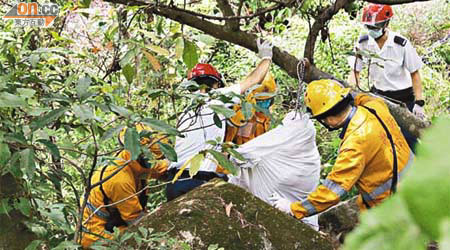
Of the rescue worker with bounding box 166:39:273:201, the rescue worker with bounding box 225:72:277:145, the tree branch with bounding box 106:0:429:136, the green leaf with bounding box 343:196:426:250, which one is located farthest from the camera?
the rescue worker with bounding box 225:72:277:145

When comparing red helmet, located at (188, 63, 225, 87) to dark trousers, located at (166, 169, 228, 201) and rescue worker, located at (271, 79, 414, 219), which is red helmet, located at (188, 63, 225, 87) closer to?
dark trousers, located at (166, 169, 228, 201)

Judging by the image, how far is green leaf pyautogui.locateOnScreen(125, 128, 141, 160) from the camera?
5.63 ft

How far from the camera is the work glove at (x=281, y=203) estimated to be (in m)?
3.23

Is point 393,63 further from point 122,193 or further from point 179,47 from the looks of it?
point 179,47

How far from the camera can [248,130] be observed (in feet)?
13.3

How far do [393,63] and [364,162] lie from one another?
1.80 metres

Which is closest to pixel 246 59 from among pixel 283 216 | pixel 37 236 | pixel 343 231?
pixel 343 231

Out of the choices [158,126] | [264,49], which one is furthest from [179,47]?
[264,49]

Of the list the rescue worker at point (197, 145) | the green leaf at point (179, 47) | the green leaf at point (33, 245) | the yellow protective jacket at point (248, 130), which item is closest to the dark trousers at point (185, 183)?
the rescue worker at point (197, 145)

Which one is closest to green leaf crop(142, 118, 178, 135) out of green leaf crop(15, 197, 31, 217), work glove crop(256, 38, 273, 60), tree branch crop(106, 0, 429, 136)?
green leaf crop(15, 197, 31, 217)

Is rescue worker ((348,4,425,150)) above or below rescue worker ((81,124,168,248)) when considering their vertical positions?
above

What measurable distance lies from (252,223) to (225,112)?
98cm

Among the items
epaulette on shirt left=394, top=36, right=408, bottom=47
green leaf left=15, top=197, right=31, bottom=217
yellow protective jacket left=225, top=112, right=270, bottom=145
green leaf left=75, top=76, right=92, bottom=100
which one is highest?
green leaf left=75, top=76, right=92, bottom=100

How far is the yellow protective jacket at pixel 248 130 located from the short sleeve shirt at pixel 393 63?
0.88 m
